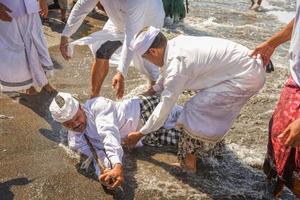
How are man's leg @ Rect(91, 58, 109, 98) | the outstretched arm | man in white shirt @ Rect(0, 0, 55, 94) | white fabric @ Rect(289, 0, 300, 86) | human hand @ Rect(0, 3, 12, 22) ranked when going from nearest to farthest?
white fabric @ Rect(289, 0, 300, 86) → the outstretched arm → human hand @ Rect(0, 3, 12, 22) → man in white shirt @ Rect(0, 0, 55, 94) → man's leg @ Rect(91, 58, 109, 98)

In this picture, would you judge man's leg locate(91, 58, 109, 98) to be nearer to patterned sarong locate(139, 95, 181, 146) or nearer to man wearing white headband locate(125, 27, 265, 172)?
patterned sarong locate(139, 95, 181, 146)

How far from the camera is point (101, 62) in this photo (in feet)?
15.7

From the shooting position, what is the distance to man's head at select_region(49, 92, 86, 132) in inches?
140

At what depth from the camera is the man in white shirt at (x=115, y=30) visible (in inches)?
164

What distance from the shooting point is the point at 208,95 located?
3547 mm

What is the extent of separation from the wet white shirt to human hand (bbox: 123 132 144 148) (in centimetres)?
180

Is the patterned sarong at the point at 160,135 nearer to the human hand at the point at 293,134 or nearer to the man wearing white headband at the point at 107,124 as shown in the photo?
the man wearing white headband at the point at 107,124

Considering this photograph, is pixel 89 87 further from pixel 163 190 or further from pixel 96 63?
pixel 163 190

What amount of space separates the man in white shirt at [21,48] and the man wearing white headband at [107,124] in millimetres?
1173

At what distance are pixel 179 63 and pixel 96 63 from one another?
166cm

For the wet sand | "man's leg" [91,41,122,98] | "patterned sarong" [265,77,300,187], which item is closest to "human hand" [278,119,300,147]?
"patterned sarong" [265,77,300,187]

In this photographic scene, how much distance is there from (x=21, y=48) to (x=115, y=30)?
1013mm

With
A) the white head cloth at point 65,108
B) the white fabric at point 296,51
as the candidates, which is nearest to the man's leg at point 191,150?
the white head cloth at point 65,108

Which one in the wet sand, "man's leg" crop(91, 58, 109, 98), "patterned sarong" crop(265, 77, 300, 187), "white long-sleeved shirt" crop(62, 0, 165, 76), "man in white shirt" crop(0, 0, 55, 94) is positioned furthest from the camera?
"man's leg" crop(91, 58, 109, 98)
